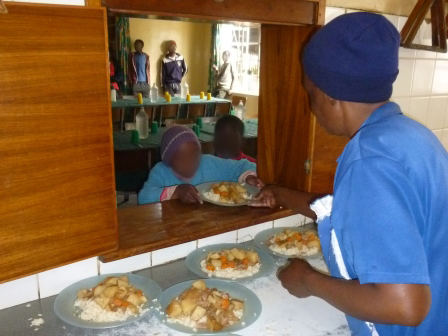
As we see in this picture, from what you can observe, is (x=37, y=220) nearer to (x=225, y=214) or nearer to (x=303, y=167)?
(x=225, y=214)

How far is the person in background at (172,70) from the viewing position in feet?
26.3

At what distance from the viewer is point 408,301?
0.68 meters

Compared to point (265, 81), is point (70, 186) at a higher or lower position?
lower

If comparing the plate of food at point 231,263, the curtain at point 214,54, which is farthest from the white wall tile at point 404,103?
the curtain at point 214,54

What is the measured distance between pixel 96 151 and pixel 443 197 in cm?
80

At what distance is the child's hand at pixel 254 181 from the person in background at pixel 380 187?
98cm

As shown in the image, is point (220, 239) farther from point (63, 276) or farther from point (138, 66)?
point (138, 66)

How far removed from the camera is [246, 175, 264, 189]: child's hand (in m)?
1.79

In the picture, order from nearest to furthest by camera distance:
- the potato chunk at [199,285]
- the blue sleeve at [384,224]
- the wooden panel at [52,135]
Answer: the blue sleeve at [384,224] < the wooden panel at [52,135] < the potato chunk at [199,285]

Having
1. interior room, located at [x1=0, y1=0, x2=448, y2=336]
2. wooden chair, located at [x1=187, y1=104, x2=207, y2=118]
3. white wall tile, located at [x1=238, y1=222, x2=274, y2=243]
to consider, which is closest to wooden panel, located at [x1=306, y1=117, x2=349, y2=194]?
interior room, located at [x1=0, y1=0, x2=448, y2=336]

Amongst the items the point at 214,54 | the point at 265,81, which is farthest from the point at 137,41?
the point at 265,81

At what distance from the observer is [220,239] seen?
5.14 feet

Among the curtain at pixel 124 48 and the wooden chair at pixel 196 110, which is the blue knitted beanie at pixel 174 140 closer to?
the wooden chair at pixel 196 110

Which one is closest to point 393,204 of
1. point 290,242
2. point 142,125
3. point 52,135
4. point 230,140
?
point 52,135
